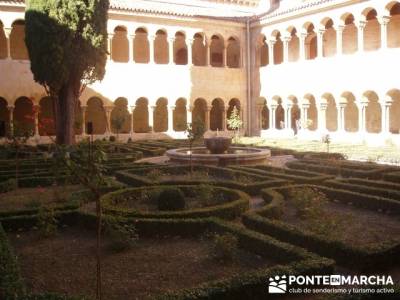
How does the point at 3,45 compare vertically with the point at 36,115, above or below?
above

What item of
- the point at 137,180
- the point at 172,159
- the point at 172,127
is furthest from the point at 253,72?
the point at 137,180

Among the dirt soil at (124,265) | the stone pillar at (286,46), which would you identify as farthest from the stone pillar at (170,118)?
the dirt soil at (124,265)

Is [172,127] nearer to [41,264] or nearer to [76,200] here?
[76,200]

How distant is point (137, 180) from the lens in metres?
14.2

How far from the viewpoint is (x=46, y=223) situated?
934 centimetres

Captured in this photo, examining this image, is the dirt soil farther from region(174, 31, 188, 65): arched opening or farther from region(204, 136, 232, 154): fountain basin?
region(174, 31, 188, 65): arched opening

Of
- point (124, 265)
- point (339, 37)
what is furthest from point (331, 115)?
point (124, 265)

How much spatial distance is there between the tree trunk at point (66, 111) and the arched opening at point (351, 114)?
18319 millimetres

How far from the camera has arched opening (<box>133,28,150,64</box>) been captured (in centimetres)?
3369

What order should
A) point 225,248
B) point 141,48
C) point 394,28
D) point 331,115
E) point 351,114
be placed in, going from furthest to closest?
point 141,48, point 331,115, point 351,114, point 394,28, point 225,248

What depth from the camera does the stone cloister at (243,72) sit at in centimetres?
2709

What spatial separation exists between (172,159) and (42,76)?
7.01 m

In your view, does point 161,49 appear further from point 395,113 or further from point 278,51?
point 395,113

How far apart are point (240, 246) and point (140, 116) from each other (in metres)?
27.3
